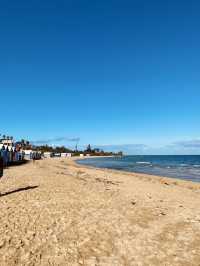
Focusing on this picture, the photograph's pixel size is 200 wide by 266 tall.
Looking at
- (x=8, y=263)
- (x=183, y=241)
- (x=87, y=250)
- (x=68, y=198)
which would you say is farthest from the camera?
(x=68, y=198)

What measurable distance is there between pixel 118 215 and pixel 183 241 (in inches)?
144

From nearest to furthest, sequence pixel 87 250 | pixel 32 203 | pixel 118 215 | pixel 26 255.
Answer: pixel 26 255 → pixel 87 250 → pixel 118 215 → pixel 32 203

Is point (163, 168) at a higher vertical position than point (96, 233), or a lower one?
higher

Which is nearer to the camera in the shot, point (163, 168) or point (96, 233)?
point (96, 233)

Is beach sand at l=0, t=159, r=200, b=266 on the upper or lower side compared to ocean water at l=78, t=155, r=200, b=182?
lower

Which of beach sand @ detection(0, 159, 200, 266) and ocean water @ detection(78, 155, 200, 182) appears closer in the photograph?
Answer: beach sand @ detection(0, 159, 200, 266)

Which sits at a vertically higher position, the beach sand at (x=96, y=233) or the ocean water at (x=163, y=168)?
the ocean water at (x=163, y=168)

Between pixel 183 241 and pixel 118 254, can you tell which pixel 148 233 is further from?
pixel 118 254

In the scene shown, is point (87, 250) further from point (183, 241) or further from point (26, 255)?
point (183, 241)

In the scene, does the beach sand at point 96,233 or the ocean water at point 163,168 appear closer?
the beach sand at point 96,233

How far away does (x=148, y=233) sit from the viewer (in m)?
9.50

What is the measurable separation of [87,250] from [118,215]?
169 inches

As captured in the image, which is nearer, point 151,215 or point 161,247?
point 161,247

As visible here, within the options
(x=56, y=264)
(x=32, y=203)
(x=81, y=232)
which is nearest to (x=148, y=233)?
(x=81, y=232)
